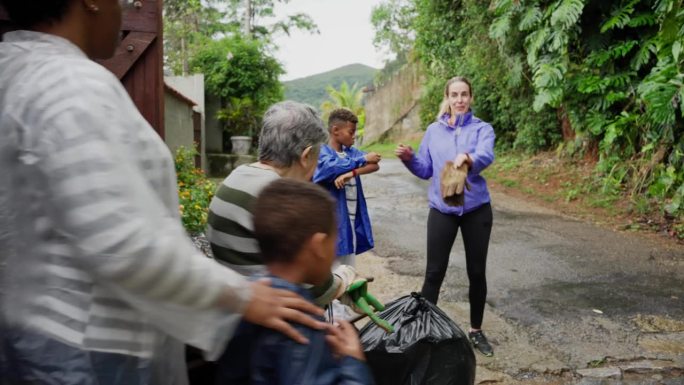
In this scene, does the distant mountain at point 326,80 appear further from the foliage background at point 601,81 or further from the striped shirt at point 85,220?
the striped shirt at point 85,220

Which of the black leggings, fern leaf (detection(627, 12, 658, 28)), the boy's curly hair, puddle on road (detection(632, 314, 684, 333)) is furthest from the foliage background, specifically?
the boy's curly hair

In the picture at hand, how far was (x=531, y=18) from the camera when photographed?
10.2 m

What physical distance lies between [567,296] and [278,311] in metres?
4.46

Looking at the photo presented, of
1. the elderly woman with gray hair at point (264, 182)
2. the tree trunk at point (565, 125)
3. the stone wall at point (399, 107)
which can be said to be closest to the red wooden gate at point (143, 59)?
the elderly woman with gray hair at point (264, 182)

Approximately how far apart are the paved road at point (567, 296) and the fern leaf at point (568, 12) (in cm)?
320

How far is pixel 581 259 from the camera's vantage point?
6.39m

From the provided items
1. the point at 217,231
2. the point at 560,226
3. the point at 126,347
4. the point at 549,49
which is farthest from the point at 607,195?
the point at 126,347

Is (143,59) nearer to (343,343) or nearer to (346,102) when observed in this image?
(343,343)

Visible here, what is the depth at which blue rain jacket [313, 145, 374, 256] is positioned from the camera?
11.7ft

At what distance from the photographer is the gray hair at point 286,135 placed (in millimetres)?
2131

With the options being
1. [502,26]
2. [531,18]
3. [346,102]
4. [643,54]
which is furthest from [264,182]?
[346,102]

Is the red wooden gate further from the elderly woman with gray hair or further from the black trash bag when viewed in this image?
the black trash bag

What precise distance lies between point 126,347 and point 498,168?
1313 cm

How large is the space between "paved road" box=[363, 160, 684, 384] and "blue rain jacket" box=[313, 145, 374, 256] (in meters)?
1.14
